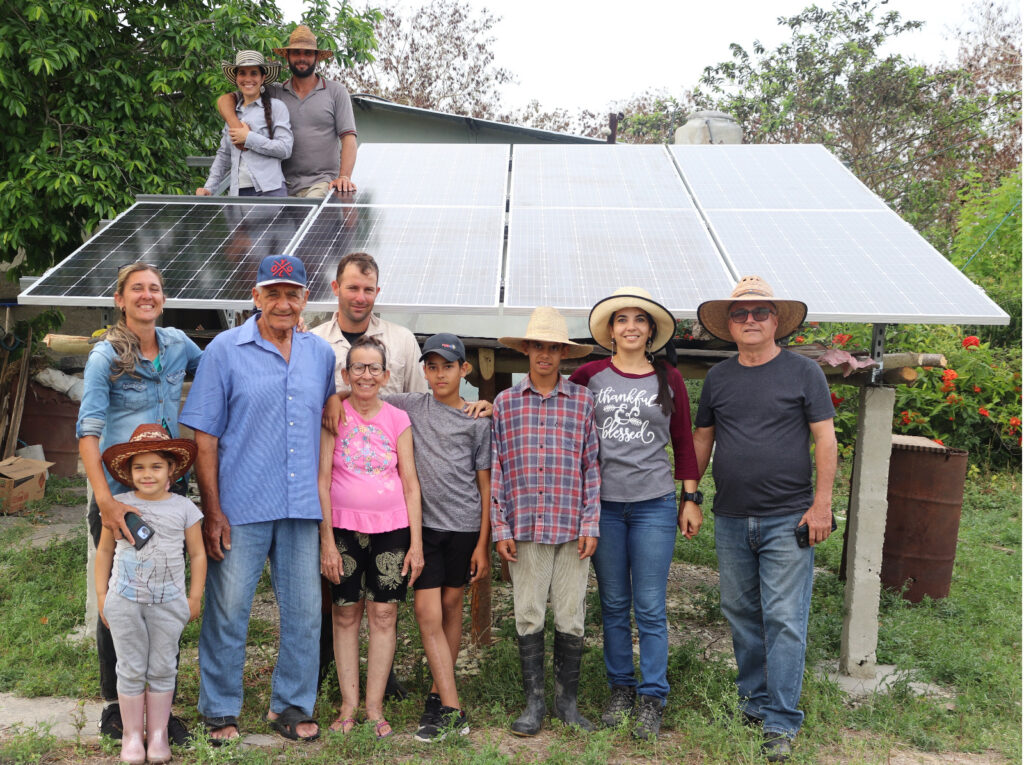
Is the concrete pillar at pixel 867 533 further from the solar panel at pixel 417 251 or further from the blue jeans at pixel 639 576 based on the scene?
the solar panel at pixel 417 251

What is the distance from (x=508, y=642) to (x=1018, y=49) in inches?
963

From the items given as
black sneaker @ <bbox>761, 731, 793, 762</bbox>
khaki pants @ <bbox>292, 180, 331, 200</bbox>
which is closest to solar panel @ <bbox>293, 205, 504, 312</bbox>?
khaki pants @ <bbox>292, 180, 331, 200</bbox>

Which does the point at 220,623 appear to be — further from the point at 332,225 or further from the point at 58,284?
the point at 332,225

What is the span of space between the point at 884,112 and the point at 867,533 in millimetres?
18477

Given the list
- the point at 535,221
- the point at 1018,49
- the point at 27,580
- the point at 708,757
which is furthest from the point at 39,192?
the point at 1018,49

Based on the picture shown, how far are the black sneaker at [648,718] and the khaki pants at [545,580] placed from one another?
592 mm

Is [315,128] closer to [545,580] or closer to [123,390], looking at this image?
[123,390]

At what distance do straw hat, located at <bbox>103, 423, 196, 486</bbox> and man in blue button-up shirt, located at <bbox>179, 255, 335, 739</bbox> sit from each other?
0.30ft

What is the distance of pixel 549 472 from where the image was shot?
4492mm

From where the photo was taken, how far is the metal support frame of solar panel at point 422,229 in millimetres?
5344

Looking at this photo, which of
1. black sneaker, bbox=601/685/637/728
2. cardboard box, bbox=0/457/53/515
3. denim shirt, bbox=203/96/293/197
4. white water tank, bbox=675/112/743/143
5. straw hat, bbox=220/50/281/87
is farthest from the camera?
white water tank, bbox=675/112/743/143

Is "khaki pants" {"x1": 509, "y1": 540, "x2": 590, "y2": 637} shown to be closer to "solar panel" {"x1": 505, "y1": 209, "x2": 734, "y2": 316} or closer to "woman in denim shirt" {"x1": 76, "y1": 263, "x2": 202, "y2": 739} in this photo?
"solar panel" {"x1": 505, "y1": 209, "x2": 734, "y2": 316}

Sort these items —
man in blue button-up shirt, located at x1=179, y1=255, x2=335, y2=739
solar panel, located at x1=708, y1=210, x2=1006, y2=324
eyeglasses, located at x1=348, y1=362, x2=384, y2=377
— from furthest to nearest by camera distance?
solar panel, located at x1=708, y1=210, x2=1006, y2=324 < eyeglasses, located at x1=348, y1=362, x2=384, y2=377 < man in blue button-up shirt, located at x1=179, y1=255, x2=335, y2=739

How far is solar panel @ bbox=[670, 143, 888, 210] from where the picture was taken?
679cm
